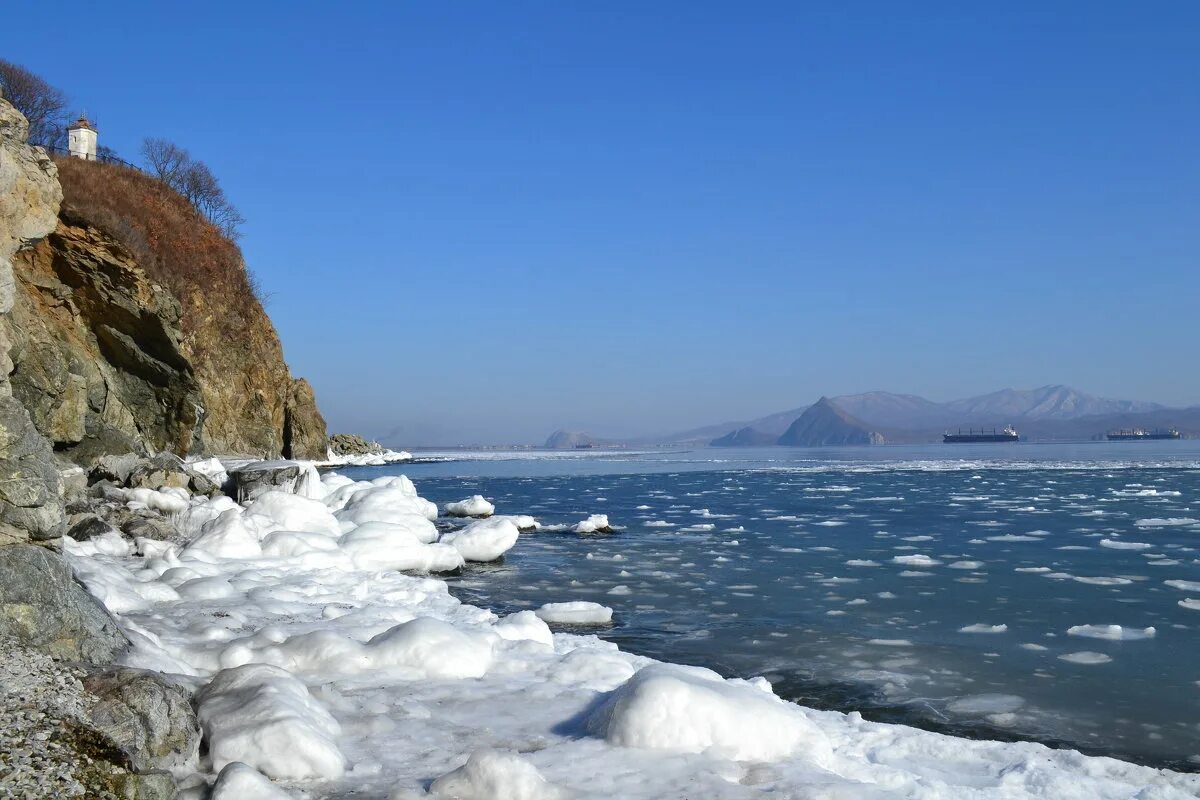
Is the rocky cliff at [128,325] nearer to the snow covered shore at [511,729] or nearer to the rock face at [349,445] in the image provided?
the snow covered shore at [511,729]

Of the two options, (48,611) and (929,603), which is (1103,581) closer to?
(929,603)

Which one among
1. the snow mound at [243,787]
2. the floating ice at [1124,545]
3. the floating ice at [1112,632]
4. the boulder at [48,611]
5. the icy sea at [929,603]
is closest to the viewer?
the snow mound at [243,787]

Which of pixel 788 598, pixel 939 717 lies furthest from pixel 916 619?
pixel 939 717

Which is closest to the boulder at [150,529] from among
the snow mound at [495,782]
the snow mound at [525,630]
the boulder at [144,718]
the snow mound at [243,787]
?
the snow mound at [525,630]

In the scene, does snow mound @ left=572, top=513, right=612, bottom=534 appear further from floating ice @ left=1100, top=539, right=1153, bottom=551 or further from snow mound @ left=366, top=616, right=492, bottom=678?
snow mound @ left=366, top=616, right=492, bottom=678

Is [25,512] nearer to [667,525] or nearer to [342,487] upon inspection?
[342,487]

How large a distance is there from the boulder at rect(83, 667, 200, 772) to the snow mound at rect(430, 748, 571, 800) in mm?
1363

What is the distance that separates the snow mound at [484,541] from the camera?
15633 millimetres

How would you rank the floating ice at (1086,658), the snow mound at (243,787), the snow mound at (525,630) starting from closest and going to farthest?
the snow mound at (243,787) < the snow mound at (525,630) < the floating ice at (1086,658)

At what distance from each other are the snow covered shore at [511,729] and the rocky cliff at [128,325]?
2304 mm

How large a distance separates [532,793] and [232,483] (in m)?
15.6

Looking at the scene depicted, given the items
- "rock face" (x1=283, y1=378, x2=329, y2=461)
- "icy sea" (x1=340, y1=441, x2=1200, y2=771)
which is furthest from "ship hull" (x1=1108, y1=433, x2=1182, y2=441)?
"icy sea" (x1=340, y1=441, x2=1200, y2=771)

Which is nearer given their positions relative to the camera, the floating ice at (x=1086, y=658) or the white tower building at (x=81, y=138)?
the floating ice at (x=1086, y=658)

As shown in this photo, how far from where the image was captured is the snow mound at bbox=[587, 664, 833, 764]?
5.16 m
